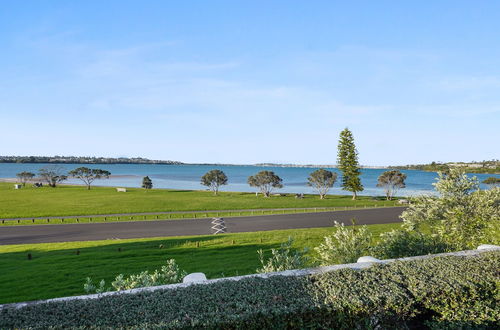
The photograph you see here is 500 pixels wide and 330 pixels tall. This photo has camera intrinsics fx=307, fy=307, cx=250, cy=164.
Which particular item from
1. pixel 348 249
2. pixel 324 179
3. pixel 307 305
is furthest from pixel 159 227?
pixel 324 179

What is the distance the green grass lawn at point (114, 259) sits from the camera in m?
13.6

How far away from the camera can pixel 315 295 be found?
4988 millimetres

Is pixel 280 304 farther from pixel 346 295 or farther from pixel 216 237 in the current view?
pixel 216 237

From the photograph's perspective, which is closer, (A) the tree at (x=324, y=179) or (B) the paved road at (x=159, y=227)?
(B) the paved road at (x=159, y=227)

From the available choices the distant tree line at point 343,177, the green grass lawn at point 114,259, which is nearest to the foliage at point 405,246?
the green grass lawn at point 114,259

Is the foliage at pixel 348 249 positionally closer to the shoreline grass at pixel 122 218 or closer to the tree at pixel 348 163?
the shoreline grass at pixel 122 218

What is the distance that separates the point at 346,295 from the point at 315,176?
62.1m

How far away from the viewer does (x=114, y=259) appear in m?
18.0

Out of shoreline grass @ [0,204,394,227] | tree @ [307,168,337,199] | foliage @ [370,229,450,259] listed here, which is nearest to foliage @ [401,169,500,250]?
foliage @ [370,229,450,259]

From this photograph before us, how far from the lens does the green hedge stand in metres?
4.28

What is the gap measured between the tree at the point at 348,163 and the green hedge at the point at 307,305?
184 feet

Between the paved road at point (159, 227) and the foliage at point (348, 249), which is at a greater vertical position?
the foliage at point (348, 249)

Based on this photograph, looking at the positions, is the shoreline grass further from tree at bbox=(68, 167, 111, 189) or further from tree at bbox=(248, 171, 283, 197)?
tree at bbox=(68, 167, 111, 189)

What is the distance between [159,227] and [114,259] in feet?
40.3
